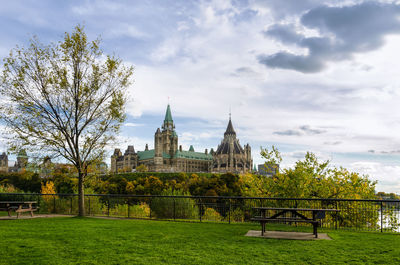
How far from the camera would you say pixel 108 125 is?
20.7m

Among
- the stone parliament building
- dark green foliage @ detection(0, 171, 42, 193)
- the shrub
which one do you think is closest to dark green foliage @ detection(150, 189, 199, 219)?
the shrub

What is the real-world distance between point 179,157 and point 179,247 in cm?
15896

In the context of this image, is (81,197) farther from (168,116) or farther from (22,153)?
(168,116)

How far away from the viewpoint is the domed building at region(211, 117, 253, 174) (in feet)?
513

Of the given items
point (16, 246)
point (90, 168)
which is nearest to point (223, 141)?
point (90, 168)

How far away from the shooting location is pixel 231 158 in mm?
157875

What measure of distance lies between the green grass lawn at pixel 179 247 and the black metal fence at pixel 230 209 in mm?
3413

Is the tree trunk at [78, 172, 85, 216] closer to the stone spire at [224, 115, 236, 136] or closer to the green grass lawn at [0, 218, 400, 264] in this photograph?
the green grass lawn at [0, 218, 400, 264]

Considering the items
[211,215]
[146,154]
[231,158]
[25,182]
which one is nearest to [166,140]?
[146,154]

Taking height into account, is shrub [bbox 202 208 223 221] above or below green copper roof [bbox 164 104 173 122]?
below

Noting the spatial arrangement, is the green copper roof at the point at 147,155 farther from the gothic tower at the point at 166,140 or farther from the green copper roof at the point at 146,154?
the gothic tower at the point at 166,140

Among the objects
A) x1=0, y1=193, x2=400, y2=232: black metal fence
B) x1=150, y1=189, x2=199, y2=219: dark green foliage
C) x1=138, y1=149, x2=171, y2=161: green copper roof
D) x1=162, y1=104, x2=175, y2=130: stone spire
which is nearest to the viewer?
x1=0, y1=193, x2=400, y2=232: black metal fence

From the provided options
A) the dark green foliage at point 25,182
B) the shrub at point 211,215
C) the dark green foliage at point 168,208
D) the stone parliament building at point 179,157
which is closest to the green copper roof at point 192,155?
the stone parliament building at point 179,157

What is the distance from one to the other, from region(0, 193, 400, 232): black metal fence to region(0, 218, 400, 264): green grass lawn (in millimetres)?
3413
